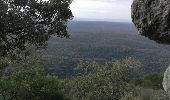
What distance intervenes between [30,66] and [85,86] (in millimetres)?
20943

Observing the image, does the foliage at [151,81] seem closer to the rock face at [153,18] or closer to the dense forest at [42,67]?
the dense forest at [42,67]

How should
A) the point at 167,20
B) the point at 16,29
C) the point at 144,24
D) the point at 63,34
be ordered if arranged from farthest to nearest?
the point at 63,34 < the point at 16,29 < the point at 144,24 < the point at 167,20

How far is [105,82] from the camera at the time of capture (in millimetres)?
74375

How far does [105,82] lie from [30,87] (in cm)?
2039

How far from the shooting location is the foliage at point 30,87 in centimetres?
5297

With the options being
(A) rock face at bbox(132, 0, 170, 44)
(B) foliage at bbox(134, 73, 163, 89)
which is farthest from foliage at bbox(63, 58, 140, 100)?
(A) rock face at bbox(132, 0, 170, 44)

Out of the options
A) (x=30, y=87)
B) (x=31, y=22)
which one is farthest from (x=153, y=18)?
(x=30, y=87)

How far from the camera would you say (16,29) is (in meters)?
23.0

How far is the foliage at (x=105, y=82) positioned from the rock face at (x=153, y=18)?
55.8 metres

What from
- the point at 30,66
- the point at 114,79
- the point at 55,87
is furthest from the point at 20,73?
the point at 114,79

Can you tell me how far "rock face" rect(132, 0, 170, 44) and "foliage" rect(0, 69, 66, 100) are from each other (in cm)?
3674

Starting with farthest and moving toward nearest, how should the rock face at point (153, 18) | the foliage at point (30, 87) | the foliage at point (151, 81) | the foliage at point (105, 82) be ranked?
the foliage at point (151, 81)
the foliage at point (105, 82)
the foliage at point (30, 87)
the rock face at point (153, 18)

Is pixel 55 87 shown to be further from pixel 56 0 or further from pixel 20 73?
pixel 56 0

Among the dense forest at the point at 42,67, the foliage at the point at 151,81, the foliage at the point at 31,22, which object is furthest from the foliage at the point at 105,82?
the foliage at the point at 31,22
